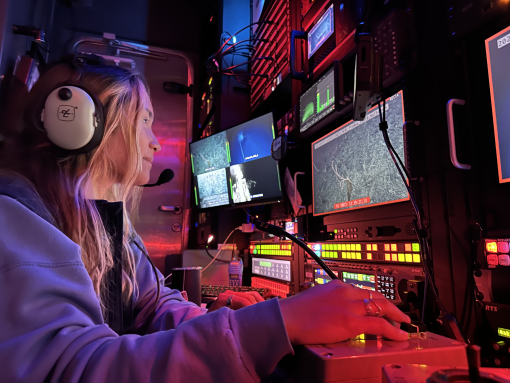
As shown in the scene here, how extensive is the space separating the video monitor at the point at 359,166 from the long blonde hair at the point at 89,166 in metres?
0.71

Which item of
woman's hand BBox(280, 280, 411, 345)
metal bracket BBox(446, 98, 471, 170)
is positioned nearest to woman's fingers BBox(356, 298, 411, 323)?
woman's hand BBox(280, 280, 411, 345)

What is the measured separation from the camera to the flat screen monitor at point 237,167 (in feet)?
5.70

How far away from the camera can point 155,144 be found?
97cm

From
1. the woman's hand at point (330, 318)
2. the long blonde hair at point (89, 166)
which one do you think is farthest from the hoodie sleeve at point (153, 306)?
the woman's hand at point (330, 318)

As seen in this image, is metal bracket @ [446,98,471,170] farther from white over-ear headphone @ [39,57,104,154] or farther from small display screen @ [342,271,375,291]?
white over-ear headphone @ [39,57,104,154]

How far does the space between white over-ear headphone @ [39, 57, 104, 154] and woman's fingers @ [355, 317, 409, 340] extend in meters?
0.59

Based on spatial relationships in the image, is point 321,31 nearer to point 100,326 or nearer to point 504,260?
point 504,260

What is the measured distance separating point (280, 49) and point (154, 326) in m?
1.58

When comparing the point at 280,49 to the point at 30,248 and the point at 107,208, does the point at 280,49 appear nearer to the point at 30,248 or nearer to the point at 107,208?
the point at 107,208

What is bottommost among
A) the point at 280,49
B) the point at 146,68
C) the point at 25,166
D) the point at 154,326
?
the point at 154,326

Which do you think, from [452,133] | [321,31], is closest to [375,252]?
[452,133]

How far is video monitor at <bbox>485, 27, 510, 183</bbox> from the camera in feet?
2.28

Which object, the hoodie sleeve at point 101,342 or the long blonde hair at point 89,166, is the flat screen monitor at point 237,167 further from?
the hoodie sleeve at point 101,342

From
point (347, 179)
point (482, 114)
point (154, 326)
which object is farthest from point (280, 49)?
point (154, 326)
